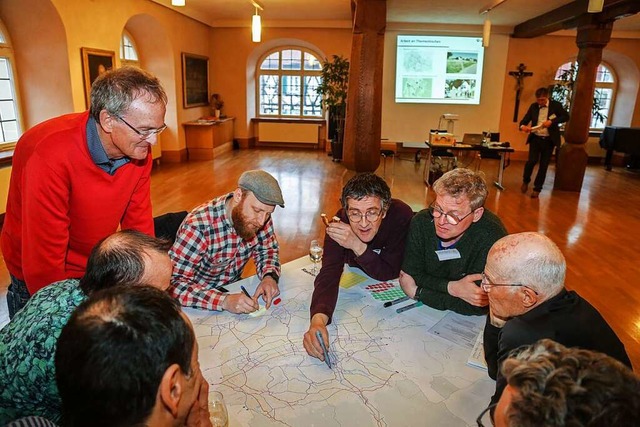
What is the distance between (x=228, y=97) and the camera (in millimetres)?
11539

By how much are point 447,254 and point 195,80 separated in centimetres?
941

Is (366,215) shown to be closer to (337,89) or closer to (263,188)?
(263,188)

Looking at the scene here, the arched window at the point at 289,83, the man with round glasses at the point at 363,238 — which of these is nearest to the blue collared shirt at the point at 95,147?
the man with round glasses at the point at 363,238

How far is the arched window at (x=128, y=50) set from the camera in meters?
8.18

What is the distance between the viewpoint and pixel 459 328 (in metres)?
1.83

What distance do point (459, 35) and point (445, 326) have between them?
9226mm

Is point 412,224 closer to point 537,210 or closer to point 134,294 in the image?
point 134,294

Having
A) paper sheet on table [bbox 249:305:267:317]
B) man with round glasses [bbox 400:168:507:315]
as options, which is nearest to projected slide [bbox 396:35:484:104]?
man with round glasses [bbox 400:168:507:315]

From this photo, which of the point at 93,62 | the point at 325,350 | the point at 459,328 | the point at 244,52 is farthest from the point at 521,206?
the point at 244,52

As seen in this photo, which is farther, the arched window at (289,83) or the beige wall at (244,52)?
the arched window at (289,83)

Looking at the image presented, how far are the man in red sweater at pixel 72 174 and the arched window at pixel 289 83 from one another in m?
10.6

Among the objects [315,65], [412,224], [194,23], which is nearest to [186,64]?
[194,23]

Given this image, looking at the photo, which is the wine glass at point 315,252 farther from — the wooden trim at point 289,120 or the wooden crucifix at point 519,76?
the wooden crucifix at point 519,76

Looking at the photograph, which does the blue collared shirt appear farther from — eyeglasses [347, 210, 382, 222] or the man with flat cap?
eyeglasses [347, 210, 382, 222]
